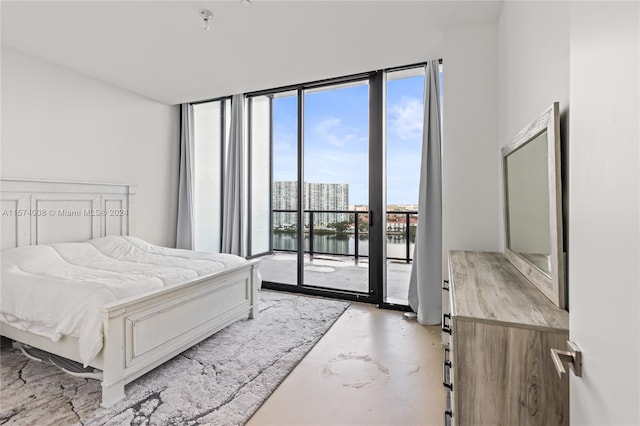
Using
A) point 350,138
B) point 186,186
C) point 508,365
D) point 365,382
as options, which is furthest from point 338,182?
Result: point 508,365

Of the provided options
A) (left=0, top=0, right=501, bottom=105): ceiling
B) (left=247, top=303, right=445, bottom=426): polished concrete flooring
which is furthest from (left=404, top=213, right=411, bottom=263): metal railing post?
(left=0, top=0, right=501, bottom=105): ceiling

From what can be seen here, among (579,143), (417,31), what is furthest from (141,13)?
(579,143)

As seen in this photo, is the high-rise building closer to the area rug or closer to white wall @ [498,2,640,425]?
the area rug

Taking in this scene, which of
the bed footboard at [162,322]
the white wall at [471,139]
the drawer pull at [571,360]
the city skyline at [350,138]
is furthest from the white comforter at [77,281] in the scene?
the drawer pull at [571,360]

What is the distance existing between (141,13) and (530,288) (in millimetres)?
3039

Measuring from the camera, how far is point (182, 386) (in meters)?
2.03

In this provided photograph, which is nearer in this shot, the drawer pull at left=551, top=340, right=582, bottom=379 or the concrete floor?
the drawer pull at left=551, top=340, right=582, bottom=379

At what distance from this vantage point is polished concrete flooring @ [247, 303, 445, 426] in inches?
69.8

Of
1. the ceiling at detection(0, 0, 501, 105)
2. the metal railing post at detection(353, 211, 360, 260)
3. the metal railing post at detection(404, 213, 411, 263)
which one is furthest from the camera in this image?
the metal railing post at detection(404, 213, 411, 263)

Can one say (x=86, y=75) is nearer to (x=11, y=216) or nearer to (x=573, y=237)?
(x=11, y=216)

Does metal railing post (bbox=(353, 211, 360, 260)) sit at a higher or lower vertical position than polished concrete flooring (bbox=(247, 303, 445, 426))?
higher

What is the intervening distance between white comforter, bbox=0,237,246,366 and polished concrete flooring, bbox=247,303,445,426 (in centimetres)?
108

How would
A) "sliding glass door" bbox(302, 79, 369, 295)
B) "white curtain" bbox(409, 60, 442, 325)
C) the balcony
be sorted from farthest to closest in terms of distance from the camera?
the balcony → "sliding glass door" bbox(302, 79, 369, 295) → "white curtain" bbox(409, 60, 442, 325)

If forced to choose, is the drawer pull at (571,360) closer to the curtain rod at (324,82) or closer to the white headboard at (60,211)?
the curtain rod at (324,82)
